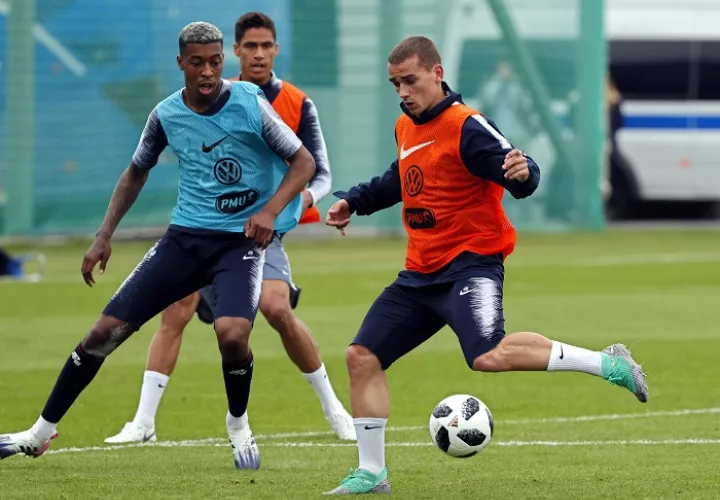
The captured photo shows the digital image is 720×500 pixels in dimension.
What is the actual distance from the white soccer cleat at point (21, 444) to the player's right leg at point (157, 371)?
1193 millimetres

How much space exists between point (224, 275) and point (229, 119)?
787mm

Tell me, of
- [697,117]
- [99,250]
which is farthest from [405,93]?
[697,117]

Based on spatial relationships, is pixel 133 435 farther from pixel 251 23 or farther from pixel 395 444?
pixel 251 23

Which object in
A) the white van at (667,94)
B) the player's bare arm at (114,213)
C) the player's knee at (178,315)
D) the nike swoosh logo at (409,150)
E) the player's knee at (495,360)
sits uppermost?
the nike swoosh logo at (409,150)

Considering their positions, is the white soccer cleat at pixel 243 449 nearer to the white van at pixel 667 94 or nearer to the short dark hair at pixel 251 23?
the short dark hair at pixel 251 23

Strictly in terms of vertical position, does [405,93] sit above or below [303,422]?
above

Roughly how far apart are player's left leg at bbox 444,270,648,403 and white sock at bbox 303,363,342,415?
7.68 feet

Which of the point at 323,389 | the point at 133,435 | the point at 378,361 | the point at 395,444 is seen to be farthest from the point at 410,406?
the point at 378,361

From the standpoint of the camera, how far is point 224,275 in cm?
831

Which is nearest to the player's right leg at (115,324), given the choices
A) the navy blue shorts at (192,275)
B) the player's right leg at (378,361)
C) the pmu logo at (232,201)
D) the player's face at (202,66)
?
the navy blue shorts at (192,275)

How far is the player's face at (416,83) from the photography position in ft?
25.3

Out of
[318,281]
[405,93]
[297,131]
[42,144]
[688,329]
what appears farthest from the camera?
[42,144]

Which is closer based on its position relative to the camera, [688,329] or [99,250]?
[99,250]

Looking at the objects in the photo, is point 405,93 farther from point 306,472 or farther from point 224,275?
point 306,472
